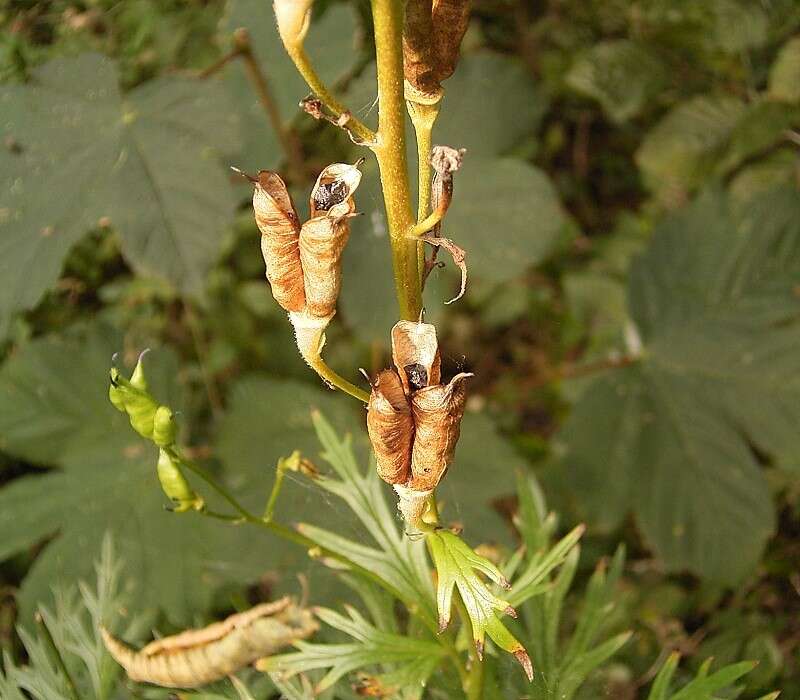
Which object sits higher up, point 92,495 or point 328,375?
point 328,375

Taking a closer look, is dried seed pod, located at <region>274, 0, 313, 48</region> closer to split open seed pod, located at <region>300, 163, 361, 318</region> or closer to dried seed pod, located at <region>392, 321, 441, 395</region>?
split open seed pod, located at <region>300, 163, 361, 318</region>

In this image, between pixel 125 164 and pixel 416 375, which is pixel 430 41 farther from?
pixel 125 164

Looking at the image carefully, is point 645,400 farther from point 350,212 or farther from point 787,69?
point 350,212

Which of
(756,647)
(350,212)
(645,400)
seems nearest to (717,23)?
(645,400)

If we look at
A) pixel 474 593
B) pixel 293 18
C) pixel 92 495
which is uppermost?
pixel 293 18

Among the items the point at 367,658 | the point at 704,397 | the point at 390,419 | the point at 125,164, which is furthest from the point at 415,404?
the point at 704,397

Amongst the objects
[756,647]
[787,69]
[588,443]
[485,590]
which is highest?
[485,590]

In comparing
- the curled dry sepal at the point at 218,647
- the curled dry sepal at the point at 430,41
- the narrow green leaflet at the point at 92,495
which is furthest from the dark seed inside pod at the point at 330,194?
the narrow green leaflet at the point at 92,495
